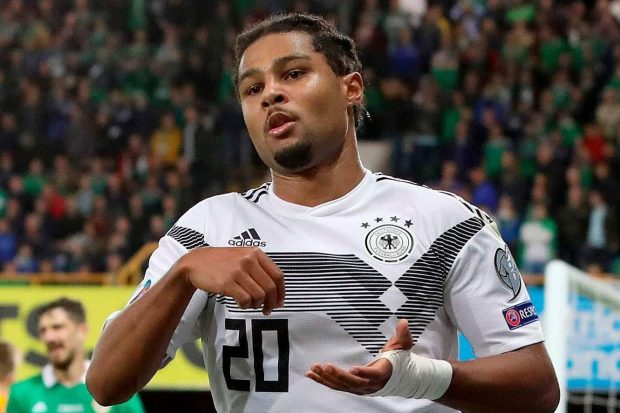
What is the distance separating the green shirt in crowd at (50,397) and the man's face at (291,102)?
14.1 feet

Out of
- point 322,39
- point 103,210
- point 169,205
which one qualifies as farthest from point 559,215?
point 322,39

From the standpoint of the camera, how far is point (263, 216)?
307 cm

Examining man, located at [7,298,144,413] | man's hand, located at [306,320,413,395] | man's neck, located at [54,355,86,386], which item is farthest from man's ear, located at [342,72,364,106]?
man's neck, located at [54,355,86,386]

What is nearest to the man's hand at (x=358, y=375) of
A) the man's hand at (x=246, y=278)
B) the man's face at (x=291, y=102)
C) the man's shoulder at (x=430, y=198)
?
the man's hand at (x=246, y=278)

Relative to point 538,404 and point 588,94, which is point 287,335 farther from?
point 588,94

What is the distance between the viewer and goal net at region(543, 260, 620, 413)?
20.5 ft

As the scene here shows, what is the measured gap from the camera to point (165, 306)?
8.85 ft

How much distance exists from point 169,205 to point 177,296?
12115 millimetres

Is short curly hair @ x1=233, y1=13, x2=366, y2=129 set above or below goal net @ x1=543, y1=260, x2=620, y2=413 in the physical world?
above

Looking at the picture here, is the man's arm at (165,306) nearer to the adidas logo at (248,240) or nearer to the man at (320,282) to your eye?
the man at (320,282)

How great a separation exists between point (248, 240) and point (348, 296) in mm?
309

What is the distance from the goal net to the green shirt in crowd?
2.53 metres

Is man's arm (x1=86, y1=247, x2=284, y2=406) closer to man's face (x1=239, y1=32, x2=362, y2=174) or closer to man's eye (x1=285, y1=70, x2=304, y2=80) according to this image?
man's face (x1=239, y1=32, x2=362, y2=174)

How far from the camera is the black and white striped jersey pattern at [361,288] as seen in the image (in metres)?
2.87
